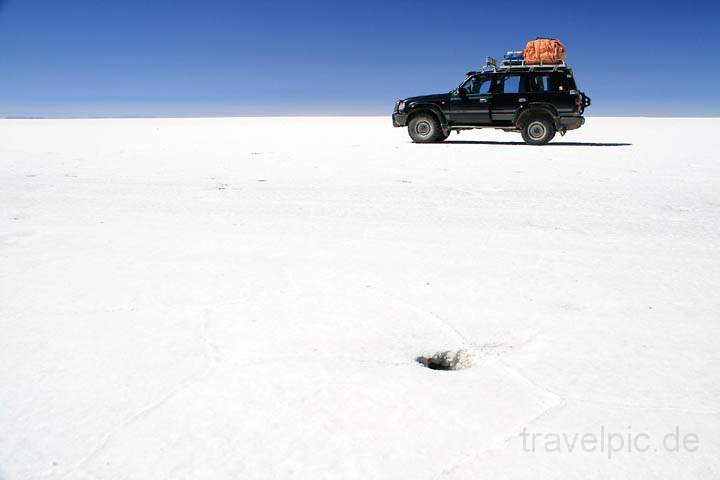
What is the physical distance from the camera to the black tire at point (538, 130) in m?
13.1

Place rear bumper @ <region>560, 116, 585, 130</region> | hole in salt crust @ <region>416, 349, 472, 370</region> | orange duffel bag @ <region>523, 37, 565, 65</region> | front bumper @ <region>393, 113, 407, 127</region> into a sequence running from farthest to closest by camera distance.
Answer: front bumper @ <region>393, 113, 407, 127</region>
orange duffel bag @ <region>523, 37, 565, 65</region>
rear bumper @ <region>560, 116, 585, 130</region>
hole in salt crust @ <region>416, 349, 472, 370</region>

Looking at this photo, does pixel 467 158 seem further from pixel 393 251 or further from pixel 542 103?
pixel 393 251

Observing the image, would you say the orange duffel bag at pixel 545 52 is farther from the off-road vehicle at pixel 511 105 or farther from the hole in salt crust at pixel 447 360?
the hole in salt crust at pixel 447 360

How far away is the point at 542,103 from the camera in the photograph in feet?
42.8

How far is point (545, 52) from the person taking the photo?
44.3 feet

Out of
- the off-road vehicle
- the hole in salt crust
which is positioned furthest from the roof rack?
the hole in salt crust

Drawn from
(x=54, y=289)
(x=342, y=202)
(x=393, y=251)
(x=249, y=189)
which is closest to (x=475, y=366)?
(x=393, y=251)

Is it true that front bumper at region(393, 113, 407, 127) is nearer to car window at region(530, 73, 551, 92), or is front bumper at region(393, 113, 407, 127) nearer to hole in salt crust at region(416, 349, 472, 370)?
car window at region(530, 73, 551, 92)

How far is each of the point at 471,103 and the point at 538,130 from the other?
69.2 inches

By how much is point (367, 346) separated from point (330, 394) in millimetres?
420

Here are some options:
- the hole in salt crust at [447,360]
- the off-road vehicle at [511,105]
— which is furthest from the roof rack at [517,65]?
the hole in salt crust at [447,360]

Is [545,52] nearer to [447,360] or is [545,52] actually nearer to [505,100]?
[505,100]

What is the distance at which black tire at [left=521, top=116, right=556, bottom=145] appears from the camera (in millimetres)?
13125

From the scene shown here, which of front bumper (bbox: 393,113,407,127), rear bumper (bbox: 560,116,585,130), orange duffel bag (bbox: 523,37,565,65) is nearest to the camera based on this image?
rear bumper (bbox: 560,116,585,130)
